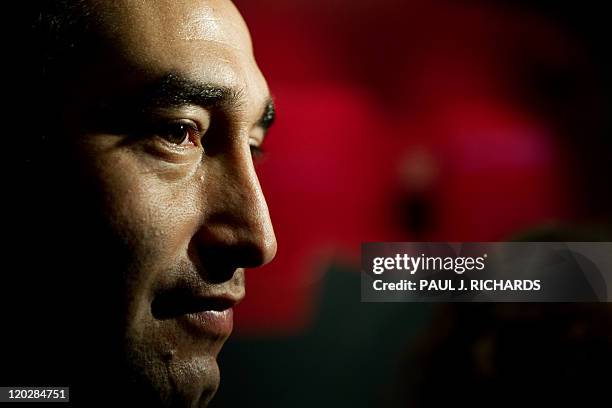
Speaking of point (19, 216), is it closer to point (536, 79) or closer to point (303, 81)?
point (303, 81)

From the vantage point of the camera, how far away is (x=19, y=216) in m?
0.79

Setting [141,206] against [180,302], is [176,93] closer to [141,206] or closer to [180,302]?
[141,206]

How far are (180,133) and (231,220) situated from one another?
143 millimetres

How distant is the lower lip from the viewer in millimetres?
817

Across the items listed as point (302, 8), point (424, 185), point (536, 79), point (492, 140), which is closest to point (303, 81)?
point (302, 8)

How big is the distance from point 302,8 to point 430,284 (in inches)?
59.4

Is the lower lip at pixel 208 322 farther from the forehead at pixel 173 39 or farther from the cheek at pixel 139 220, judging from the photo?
the forehead at pixel 173 39

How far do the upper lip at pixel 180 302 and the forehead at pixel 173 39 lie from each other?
0.98ft

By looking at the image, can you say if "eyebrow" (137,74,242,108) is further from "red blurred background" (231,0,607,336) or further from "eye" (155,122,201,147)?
"red blurred background" (231,0,607,336)

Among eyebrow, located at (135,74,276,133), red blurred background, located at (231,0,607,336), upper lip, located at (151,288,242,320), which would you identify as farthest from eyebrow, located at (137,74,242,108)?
red blurred background, located at (231,0,607,336)

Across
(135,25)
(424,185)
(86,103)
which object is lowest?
(86,103)

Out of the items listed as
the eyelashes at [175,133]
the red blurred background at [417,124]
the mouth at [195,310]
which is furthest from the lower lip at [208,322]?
the red blurred background at [417,124]

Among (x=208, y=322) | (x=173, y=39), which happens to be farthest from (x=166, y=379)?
(x=173, y=39)

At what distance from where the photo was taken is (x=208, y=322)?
839mm
